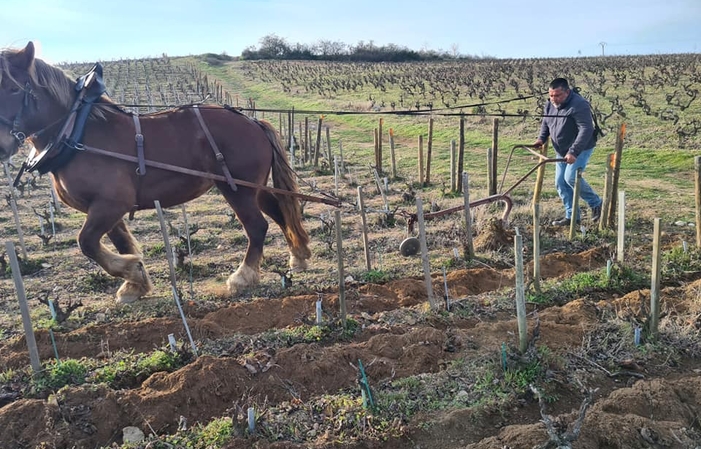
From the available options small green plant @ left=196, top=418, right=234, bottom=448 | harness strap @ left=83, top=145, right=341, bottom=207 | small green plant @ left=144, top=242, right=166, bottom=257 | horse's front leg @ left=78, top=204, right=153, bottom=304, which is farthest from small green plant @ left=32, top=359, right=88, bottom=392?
small green plant @ left=144, top=242, right=166, bottom=257

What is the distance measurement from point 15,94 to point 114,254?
162 cm

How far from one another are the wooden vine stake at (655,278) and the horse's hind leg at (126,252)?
14.6 feet

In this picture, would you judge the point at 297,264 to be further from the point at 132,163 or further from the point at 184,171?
the point at 132,163

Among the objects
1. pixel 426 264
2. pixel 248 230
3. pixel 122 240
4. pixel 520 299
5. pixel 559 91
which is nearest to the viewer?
pixel 520 299

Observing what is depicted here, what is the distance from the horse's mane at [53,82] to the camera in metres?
4.46

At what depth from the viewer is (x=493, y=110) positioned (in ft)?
64.8

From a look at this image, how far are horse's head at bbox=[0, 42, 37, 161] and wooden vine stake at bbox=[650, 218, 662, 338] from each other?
515 cm

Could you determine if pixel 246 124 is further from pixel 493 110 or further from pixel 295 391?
pixel 493 110

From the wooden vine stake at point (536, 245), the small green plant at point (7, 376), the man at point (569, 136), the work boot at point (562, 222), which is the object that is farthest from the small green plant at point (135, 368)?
the work boot at point (562, 222)

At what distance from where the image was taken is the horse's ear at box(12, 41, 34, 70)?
4480 mm

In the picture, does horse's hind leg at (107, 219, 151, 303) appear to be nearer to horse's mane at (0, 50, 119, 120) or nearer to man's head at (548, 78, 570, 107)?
horse's mane at (0, 50, 119, 120)

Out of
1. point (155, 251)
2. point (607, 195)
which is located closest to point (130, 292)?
point (155, 251)

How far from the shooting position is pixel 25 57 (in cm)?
451

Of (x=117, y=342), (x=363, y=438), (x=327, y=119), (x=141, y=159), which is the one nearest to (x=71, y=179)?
(x=141, y=159)
